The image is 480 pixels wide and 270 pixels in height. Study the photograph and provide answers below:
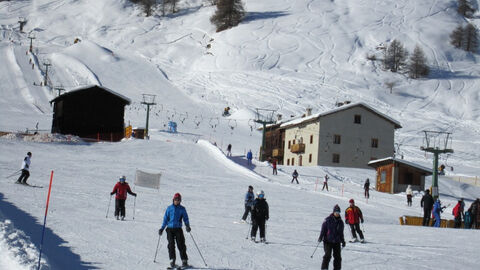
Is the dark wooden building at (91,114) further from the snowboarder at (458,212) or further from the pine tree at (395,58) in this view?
the pine tree at (395,58)

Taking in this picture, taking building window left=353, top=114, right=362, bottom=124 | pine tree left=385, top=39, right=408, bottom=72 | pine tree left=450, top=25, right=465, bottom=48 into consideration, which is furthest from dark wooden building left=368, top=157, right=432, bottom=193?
pine tree left=450, top=25, right=465, bottom=48

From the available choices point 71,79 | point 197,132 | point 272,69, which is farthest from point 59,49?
point 197,132

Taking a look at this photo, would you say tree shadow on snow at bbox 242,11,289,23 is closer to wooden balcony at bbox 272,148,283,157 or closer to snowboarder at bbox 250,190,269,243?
wooden balcony at bbox 272,148,283,157

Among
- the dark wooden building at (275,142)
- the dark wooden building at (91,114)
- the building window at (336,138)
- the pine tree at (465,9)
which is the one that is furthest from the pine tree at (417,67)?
the dark wooden building at (91,114)

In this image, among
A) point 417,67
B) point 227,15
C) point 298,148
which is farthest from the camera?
point 227,15

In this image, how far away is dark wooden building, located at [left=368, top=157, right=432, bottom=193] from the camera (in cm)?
4331

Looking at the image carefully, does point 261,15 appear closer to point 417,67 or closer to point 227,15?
point 227,15

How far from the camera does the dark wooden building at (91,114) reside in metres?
52.1

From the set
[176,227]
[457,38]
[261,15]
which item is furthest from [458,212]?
[261,15]

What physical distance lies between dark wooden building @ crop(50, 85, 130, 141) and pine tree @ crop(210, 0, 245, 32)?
2935 inches

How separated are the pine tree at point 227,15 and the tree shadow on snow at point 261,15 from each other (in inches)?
60.1

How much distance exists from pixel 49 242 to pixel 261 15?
12012 centimetres

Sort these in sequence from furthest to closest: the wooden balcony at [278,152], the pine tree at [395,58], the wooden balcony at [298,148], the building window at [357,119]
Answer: the pine tree at [395,58] < the wooden balcony at [278,152] < the wooden balcony at [298,148] < the building window at [357,119]

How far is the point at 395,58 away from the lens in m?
108
